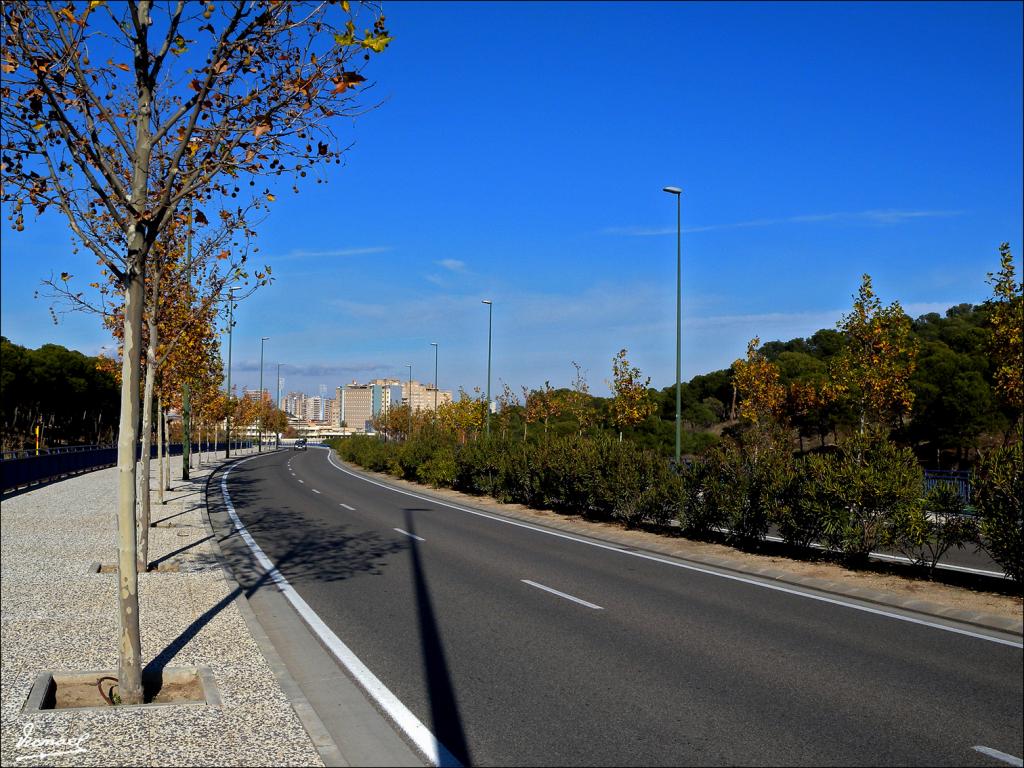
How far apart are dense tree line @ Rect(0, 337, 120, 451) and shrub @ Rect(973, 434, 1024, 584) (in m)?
53.9

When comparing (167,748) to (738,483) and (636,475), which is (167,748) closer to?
(738,483)

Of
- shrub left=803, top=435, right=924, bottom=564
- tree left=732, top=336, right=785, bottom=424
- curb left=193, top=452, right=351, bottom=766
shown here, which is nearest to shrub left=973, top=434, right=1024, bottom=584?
shrub left=803, top=435, right=924, bottom=564

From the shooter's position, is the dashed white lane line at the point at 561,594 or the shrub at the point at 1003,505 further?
the shrub at the point at 1003,505

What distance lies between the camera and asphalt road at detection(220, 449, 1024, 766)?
546 centimetres

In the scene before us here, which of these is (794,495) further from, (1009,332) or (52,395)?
(52,395)

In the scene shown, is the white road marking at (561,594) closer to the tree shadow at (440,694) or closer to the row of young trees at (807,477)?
the tree shadow at (440,694)

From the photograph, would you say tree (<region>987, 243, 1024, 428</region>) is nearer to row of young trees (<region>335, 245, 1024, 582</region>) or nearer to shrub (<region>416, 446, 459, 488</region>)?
row of young trees (<region>335, 245, 1024, 582</region>)

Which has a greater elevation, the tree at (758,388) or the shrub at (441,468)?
the tree at (758,388)

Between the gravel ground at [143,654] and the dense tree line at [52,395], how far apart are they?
44.9 m

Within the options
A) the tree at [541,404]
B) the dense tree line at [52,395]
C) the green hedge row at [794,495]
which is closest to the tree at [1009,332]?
the green hedge row at [794,495]

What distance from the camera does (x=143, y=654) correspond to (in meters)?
7.28

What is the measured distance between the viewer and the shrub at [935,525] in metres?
11.3

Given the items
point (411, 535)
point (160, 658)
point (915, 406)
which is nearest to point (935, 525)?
point (411, 535)

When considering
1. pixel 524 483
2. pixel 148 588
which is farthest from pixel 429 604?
pixel 524 483
